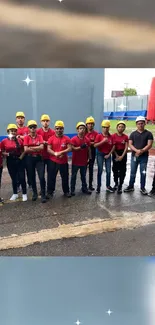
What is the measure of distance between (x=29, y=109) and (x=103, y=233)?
417cm

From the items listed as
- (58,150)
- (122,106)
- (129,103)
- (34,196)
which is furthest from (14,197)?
(122,106)

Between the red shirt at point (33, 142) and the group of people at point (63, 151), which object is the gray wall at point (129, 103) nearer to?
the group of people at point (63, 151)

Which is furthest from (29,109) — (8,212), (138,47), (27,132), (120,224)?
(138,47)

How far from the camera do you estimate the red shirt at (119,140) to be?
4.00m

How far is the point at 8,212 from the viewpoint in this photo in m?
3.36

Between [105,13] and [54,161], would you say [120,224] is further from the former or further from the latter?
[105,13]

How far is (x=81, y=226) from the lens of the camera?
2.93 metres

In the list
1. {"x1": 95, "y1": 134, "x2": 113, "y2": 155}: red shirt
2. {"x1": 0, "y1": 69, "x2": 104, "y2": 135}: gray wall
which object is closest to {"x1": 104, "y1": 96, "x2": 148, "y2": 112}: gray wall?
{"x1": 0, "y1": 69, "x2": 104, "y2": 135}: gray wall

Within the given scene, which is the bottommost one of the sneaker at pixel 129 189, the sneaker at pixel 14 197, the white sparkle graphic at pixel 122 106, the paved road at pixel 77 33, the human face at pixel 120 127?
the sneaker at pixel 14 197

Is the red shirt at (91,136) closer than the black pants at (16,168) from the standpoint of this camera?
No

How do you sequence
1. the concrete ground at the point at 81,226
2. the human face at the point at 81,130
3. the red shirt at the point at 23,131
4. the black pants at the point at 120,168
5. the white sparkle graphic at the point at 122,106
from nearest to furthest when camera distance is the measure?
the concrete ground at the point at 81,226 < the human face at the point at 81,130 < the red shirt at the point at 23,131 < the black pants at the point at 120,168 < the white sparkle graphic at the point at 122,106

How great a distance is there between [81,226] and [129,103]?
16.8 metres

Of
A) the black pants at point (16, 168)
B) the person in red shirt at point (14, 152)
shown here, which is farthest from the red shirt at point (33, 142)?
the black pants at point (16, 168)

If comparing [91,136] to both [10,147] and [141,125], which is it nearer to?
[141,125]
